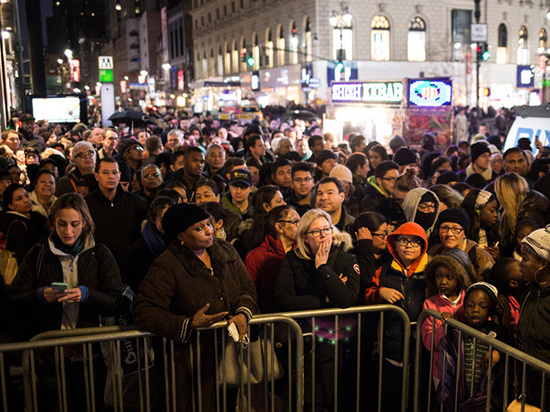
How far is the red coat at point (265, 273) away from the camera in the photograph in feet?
18.2

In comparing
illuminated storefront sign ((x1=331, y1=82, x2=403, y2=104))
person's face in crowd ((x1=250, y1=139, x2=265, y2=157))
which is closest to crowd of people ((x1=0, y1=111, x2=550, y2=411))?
person's face in crowd ((x1=250, y1=139, x2=265, y2=157))

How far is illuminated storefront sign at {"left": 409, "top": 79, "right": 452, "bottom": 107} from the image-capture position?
51.5 feet

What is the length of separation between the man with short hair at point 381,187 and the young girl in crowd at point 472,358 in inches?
129

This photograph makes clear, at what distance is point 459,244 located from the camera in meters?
5.54

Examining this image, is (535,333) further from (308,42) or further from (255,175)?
(308,42)

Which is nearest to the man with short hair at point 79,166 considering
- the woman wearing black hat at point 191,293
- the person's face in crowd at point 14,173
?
the person's face in crowd at point 14,173

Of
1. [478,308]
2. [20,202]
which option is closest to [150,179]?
[20,202]

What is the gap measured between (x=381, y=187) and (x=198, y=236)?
156 inches

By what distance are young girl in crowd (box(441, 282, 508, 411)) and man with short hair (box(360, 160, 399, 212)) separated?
3.27 metres

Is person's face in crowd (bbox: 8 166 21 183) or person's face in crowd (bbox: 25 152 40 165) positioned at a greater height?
person's face in crowd (bbox: 25 152 40 165)

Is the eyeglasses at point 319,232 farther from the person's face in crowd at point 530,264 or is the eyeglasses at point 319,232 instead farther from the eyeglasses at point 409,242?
the person's face in crowd at point 530,264

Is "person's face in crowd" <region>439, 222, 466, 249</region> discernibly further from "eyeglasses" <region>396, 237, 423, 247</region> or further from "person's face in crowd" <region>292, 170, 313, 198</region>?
"person's face in crowd" <region>292, 170, 313, 198</region>

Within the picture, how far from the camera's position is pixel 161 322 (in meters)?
4.26

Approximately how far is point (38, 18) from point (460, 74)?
116 feet
